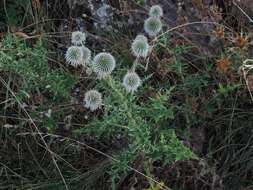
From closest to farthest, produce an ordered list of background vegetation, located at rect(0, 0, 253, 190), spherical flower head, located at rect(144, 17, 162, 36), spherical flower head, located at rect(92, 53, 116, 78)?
spherical flower head, located at rect(92, 53, 116, 78), background vegetation, located at rect(0, 0, 253, 190), spherical flower head, located at rect(144, 17, 162, 36)

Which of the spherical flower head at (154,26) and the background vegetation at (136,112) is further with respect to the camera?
the spherical flower head at (154,26)

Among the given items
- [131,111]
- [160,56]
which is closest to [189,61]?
[160,56]

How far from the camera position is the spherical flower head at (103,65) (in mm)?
2209

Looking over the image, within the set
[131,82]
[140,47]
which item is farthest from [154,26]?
[131,82]

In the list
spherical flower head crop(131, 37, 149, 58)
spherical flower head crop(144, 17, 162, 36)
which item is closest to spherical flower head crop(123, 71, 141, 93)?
spherical flower head crop(131, 37, 149, 58)

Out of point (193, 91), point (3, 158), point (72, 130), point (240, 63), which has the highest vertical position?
point (240, 63)

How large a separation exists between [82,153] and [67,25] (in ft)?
2.75

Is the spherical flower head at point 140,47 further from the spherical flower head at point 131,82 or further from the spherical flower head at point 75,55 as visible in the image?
the spherical flower head at point 75,55

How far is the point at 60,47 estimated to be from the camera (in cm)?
292

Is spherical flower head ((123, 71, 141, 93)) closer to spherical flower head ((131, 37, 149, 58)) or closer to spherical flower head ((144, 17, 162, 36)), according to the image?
spherical flower head ((131, 37, 149, 58))

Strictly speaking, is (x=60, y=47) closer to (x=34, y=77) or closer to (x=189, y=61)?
(x=34, y=77)

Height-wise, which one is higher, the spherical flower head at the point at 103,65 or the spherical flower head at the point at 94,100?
the spherical flower head at the point at 103,65

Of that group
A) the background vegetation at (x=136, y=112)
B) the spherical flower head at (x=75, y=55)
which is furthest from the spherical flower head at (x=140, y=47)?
the spherical flower head at (x=75, y=55)

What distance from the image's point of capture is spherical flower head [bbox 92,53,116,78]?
7.25 feet
